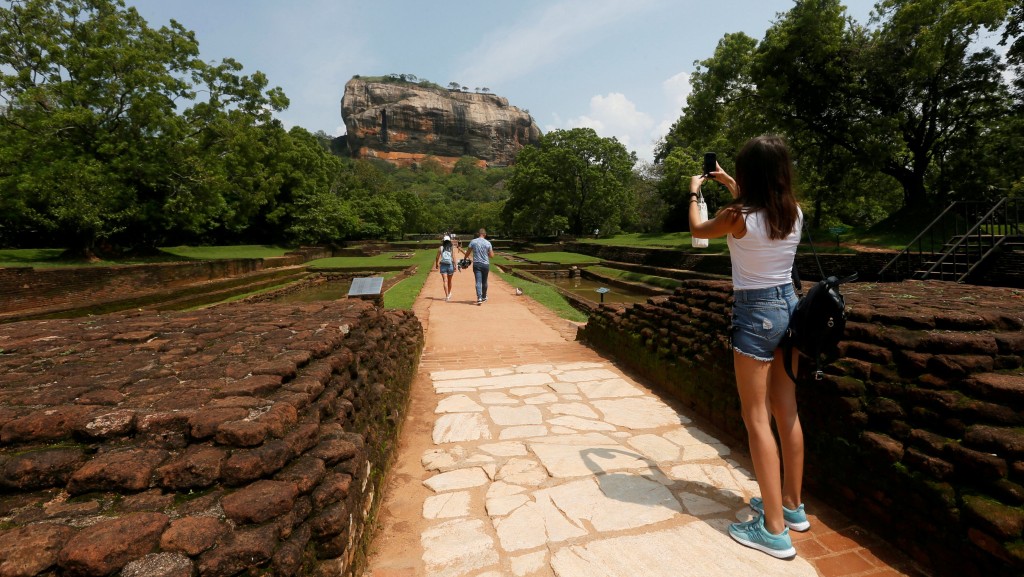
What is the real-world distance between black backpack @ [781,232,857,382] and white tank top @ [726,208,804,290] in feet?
0.35

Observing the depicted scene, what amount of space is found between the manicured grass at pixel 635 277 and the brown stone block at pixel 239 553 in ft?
43.6

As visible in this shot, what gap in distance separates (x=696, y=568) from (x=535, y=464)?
3.76 ft

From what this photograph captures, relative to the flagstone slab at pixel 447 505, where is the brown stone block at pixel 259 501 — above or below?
above

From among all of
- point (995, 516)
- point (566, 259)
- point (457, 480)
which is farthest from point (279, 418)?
point (566, 259)

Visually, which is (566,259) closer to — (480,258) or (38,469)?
(480,258)

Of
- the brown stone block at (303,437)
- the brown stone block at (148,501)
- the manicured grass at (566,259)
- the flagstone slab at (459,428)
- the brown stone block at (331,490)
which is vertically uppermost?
the brown stone block at (303,437)

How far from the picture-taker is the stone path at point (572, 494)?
1985 mm

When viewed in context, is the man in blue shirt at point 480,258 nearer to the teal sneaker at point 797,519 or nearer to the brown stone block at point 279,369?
the brown stone block at point 279,369

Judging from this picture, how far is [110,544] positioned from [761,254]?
247 centimetres

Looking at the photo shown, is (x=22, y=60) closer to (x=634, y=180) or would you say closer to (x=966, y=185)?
(x=966, y=185)

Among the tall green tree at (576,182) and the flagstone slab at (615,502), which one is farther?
the tall green tree at (576,182)

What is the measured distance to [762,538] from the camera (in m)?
2.02

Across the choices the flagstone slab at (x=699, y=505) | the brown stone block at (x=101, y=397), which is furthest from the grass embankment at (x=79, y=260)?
the flagstone slab at (x=699, y=505)

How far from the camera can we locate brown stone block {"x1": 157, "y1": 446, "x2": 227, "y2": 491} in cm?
155
